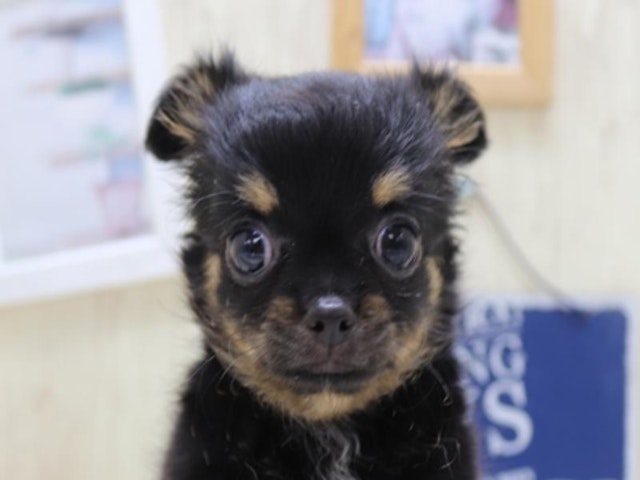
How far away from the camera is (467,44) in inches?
66.7

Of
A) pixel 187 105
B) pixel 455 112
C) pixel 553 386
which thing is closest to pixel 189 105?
pixel 187 105

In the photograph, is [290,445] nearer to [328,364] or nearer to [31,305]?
[328,364]

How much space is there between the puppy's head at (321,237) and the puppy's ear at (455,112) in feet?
0.16

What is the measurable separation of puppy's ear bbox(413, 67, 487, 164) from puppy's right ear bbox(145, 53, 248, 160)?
23cm

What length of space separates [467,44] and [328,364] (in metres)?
0.90

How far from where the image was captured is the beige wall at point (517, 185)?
1.72 meters

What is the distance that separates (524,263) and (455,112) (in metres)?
0.61

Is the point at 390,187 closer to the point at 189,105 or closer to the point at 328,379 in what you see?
the point at 328,379

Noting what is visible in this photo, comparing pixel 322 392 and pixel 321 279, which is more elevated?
pixel 321 279

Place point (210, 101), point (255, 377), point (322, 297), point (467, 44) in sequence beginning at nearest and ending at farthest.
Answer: point (322, 297) < point (255, 377) < point (210, 101) < point (467, 44)

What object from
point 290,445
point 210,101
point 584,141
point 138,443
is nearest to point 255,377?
point 290,445

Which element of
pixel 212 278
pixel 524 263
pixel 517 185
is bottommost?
pixel 524 263

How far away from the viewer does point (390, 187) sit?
100cm

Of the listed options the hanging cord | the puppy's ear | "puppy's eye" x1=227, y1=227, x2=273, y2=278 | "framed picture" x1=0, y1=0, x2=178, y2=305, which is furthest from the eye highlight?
the hanging cord
